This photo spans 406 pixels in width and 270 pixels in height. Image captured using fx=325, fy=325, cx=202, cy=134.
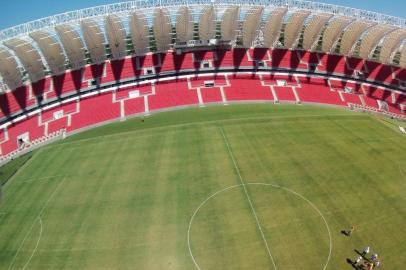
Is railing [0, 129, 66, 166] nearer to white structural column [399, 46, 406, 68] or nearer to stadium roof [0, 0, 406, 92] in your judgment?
stadium roof [0, 0, 406, 92]

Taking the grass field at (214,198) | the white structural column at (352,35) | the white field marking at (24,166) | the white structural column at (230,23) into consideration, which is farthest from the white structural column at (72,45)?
the white structural column at (352,35)

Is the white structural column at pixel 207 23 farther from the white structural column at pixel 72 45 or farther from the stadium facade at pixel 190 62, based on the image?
the white structural column at pixel 72 45

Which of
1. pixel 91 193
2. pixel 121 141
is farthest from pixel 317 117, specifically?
pixel 91 193

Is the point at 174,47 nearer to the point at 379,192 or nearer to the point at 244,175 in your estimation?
the point at 244,175

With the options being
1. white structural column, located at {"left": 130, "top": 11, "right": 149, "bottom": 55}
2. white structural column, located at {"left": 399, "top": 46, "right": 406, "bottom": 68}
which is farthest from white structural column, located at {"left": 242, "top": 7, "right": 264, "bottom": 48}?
white structural column, located at {"left": 399, "top": 46, "right": 406, "bottom": 68}

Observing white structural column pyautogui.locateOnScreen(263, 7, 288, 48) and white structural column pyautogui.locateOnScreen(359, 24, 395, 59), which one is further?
white structural column pyautogui.locateOnScreen(263, 7, 288, 48)

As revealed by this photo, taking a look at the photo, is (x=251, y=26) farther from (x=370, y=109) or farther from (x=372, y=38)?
(x=370, y=109)
